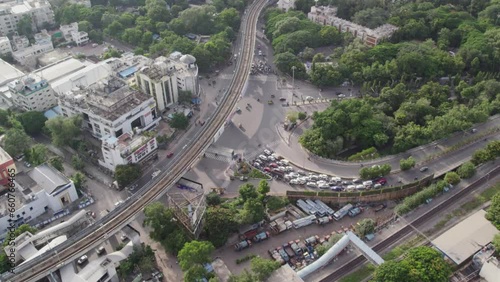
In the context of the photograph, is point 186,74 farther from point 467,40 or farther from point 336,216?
point 467,40

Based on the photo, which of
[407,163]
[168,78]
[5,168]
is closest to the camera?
[5,168]

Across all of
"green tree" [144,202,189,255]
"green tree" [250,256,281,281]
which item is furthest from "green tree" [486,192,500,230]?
"green tree" [144,202,189,255]

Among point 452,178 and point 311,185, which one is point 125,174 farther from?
point 452,178

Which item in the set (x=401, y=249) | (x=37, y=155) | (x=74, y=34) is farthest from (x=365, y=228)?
(x=74, y=34)

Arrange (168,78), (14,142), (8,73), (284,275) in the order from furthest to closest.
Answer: (8,73)
(168,78)
(14,142)
(284,275)

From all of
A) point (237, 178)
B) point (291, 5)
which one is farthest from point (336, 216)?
point (291, 5)

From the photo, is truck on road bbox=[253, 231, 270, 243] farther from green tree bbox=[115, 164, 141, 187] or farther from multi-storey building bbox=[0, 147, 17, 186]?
multi-storey building bbox=[0, 147, 17, 186]
